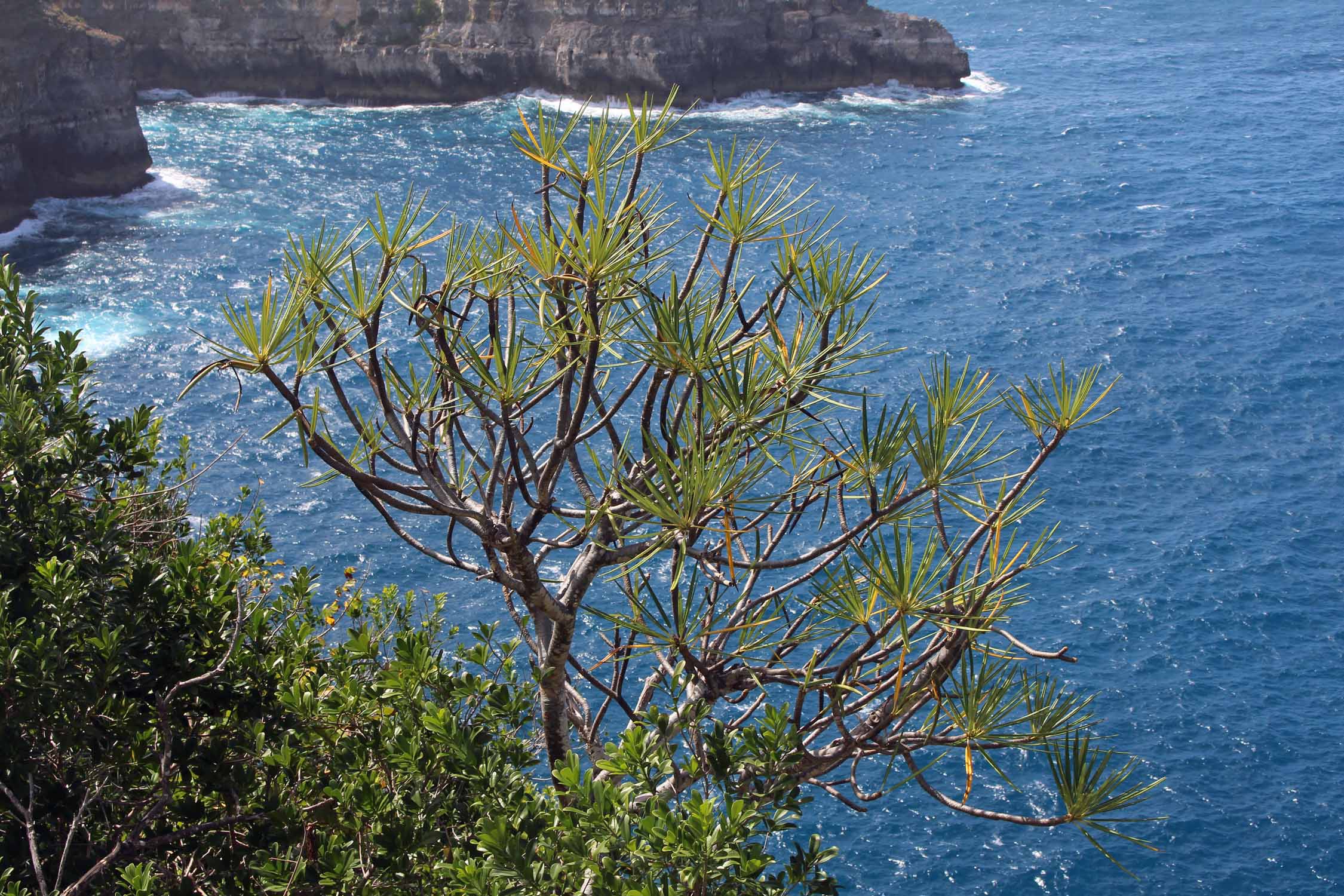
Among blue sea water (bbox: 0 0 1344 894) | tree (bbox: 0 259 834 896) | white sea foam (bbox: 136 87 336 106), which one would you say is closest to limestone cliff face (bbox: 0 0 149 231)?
blue sea water (bbox: 0 0 1344 894)

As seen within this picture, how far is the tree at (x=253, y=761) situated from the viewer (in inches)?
213

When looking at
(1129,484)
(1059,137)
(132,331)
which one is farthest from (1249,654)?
(1059,137)

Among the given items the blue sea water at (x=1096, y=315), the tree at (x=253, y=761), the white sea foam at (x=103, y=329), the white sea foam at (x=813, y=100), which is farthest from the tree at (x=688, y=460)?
the white sea foam at (x=813, y=100)

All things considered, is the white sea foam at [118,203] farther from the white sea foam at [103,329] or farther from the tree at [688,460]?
the tree at [688,460]

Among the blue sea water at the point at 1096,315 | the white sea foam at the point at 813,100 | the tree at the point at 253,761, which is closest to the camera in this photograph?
the tree at the point at 253,761

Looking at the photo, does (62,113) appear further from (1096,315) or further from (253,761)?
(253,761)

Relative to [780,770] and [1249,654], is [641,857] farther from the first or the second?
[1249,654]

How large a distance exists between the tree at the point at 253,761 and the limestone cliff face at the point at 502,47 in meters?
60.3

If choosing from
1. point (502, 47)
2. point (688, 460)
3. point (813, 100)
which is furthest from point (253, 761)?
point (502, 47)

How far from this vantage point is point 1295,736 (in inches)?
918

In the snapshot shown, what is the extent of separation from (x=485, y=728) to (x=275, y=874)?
1341mm

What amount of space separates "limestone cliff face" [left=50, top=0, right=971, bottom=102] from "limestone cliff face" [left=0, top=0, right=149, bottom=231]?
1523cm

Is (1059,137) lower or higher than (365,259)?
higher

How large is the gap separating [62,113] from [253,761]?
51.1 metres
